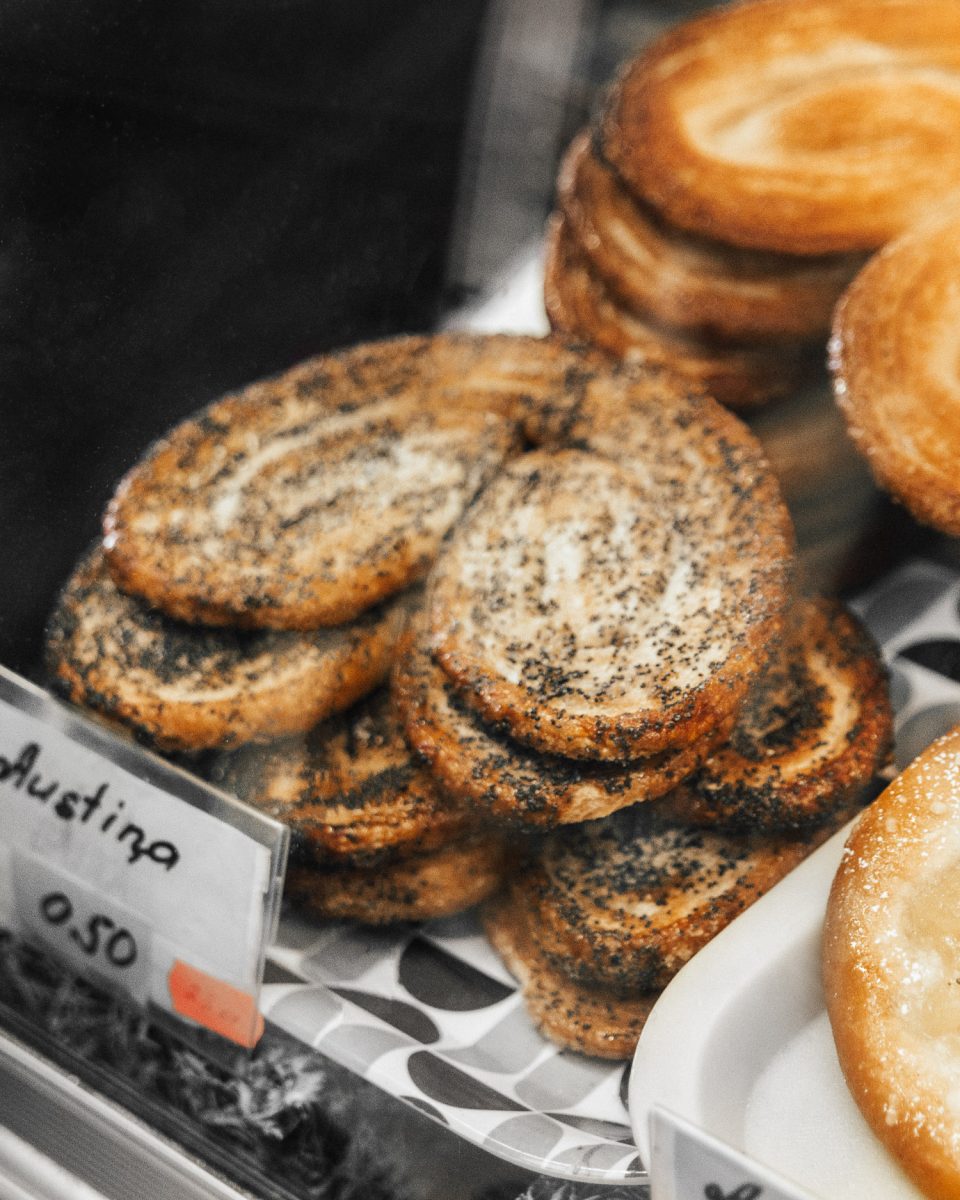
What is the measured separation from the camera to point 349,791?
1.41 meters

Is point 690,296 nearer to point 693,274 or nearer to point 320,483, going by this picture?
point 693,274

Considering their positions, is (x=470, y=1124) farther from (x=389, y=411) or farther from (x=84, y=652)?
(x=389, y=411)

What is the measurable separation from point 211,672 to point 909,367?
809 millimetres

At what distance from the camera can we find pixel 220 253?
5.05 feet

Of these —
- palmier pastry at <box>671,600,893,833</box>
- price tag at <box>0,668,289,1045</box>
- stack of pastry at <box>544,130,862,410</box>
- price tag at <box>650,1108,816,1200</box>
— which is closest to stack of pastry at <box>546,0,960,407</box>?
stack of pastry at <box>544,130,862,410</box>

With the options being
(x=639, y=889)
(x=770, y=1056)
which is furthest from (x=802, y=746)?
(x=770, y=1056)

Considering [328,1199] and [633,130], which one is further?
[633,130]

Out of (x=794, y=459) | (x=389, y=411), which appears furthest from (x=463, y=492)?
(x=794, y=459)

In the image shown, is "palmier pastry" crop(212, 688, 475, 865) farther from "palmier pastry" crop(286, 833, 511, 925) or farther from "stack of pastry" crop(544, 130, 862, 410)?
"stack of pastry" crop(544, 130, 862, 410)

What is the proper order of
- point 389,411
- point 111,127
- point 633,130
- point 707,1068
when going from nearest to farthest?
point 707,1068, point 111,127, point 389,411, point 633,130

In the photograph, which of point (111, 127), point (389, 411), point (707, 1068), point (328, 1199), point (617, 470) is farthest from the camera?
point (389, 411)

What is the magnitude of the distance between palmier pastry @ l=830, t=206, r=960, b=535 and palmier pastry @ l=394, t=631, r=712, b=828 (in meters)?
0.37

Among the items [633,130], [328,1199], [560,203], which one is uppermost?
[633,130]

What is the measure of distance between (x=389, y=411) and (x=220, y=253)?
269 mm
